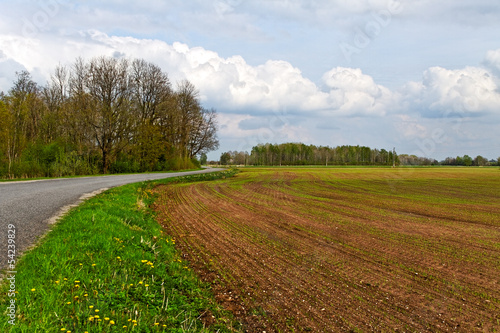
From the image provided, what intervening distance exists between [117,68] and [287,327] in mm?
45103

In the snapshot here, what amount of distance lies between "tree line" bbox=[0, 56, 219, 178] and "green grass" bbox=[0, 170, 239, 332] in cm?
2517

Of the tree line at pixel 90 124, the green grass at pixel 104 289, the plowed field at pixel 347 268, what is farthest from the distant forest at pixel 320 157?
the green grass at pixel 104 289

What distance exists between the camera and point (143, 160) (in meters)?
47.6

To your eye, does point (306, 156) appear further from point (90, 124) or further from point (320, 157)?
point (90, 124)

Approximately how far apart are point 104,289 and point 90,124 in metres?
38.6

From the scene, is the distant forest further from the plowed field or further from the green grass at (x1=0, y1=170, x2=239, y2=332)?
the green grass at (x1=0, y1=170, x2=239, y2=332)

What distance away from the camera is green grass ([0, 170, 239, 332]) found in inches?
148

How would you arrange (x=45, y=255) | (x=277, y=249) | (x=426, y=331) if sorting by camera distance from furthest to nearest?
(x=277, y=249), (x=45, y=255), (x=426, y=331)

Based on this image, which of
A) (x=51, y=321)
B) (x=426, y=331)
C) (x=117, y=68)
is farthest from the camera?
(x=117, y=68)

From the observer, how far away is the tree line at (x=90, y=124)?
2952cm

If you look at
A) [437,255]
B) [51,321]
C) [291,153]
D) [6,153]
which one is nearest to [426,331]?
[437,255]

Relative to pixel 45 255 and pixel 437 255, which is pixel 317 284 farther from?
pixel 45 255

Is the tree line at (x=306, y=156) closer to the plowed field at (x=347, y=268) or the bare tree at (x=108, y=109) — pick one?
the bare tree at (x=108, y=109)

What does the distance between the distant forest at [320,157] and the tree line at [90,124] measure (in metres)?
89.5
